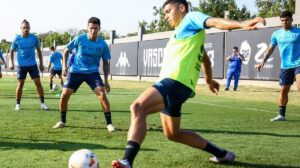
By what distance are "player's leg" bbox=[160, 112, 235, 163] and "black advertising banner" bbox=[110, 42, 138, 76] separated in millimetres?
32714

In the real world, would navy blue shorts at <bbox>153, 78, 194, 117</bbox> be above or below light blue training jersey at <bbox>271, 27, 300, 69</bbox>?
below

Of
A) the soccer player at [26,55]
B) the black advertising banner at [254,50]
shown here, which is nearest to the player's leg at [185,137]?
the soccer player at [26,55]

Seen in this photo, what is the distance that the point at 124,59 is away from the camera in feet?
133

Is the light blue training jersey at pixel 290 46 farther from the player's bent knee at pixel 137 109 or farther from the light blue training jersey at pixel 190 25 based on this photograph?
the player's bent knee at pixel 137 109

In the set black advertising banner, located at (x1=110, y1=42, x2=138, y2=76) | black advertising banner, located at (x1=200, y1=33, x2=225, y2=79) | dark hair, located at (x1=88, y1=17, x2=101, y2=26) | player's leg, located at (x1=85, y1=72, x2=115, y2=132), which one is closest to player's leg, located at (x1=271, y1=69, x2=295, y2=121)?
player's leg, located at (x1=85, y1=72, x2=115, y2=132)

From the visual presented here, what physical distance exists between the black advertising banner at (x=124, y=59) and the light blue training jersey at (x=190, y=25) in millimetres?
33372

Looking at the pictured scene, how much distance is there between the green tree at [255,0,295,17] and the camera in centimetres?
6062

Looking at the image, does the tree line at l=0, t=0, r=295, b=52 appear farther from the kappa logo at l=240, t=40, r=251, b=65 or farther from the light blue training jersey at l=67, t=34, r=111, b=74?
the light blue training jersey at l=67, t=34, r=111, b=74

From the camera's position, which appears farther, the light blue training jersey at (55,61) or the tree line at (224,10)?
the tree line at (224,10)

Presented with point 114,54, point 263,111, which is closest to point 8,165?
point 263,111

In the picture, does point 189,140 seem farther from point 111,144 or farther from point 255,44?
point 255,44

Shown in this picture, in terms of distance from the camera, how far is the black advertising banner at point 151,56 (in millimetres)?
33950

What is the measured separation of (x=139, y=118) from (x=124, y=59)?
118 feet

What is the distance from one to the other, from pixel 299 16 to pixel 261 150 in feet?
59.7
